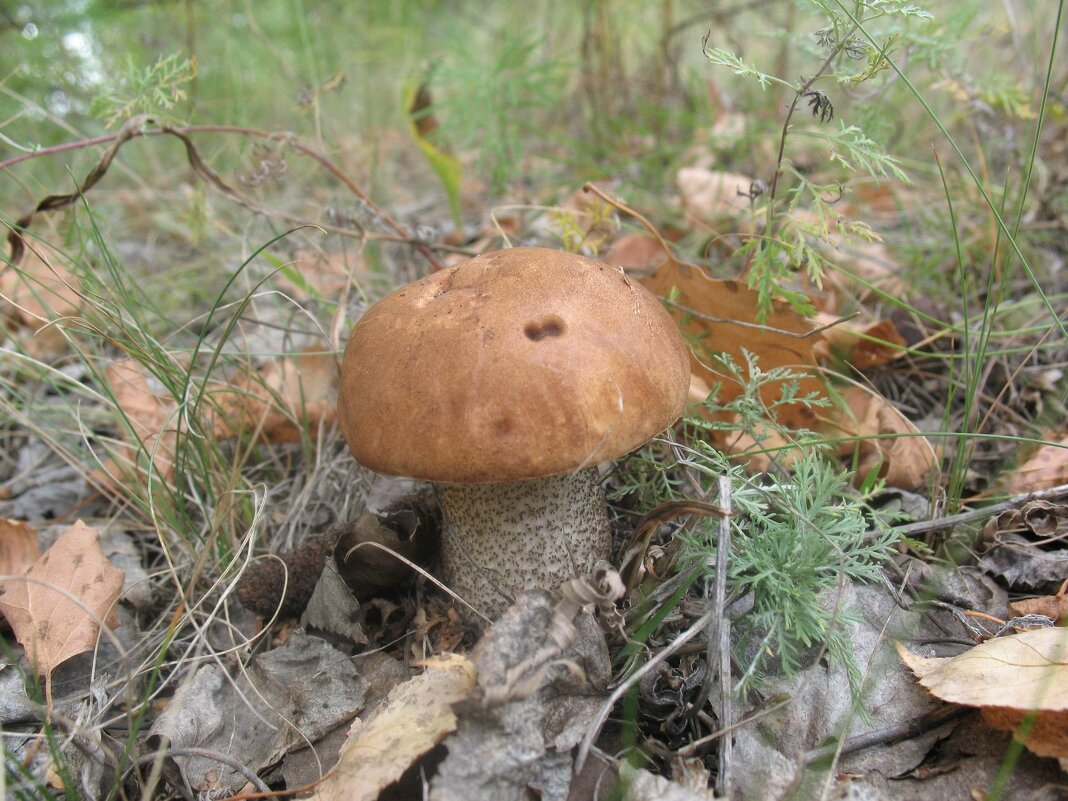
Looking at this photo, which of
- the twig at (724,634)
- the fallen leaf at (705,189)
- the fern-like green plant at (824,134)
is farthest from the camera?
the fallen leaf at (705,189)

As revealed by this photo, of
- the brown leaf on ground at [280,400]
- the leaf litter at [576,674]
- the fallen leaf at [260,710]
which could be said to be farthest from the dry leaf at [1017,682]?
the brown leaf on ground at [280,400]

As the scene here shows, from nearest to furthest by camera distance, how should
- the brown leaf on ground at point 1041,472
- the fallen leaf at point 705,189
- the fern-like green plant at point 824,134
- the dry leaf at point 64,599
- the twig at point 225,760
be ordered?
the twig at point 225,760, the fern-like green plant at point 824,134, the dry leaf at point 64,599, the brown leaf on ground at point 1041,472, the fallen leaf at point 705,189

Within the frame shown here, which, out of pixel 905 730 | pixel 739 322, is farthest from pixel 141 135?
pixel 905 730

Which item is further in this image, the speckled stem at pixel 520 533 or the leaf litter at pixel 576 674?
the speckled stem at pixel 520 533

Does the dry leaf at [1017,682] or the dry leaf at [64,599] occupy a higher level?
the dry leaf at [64,599]

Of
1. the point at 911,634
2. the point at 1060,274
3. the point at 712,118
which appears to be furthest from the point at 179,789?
the point at 712,118

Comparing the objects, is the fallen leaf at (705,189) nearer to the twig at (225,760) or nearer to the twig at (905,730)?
the twig at (905,730)

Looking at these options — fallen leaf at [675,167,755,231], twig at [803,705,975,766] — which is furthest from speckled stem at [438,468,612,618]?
fallen leaf at [675,167,755,231]
